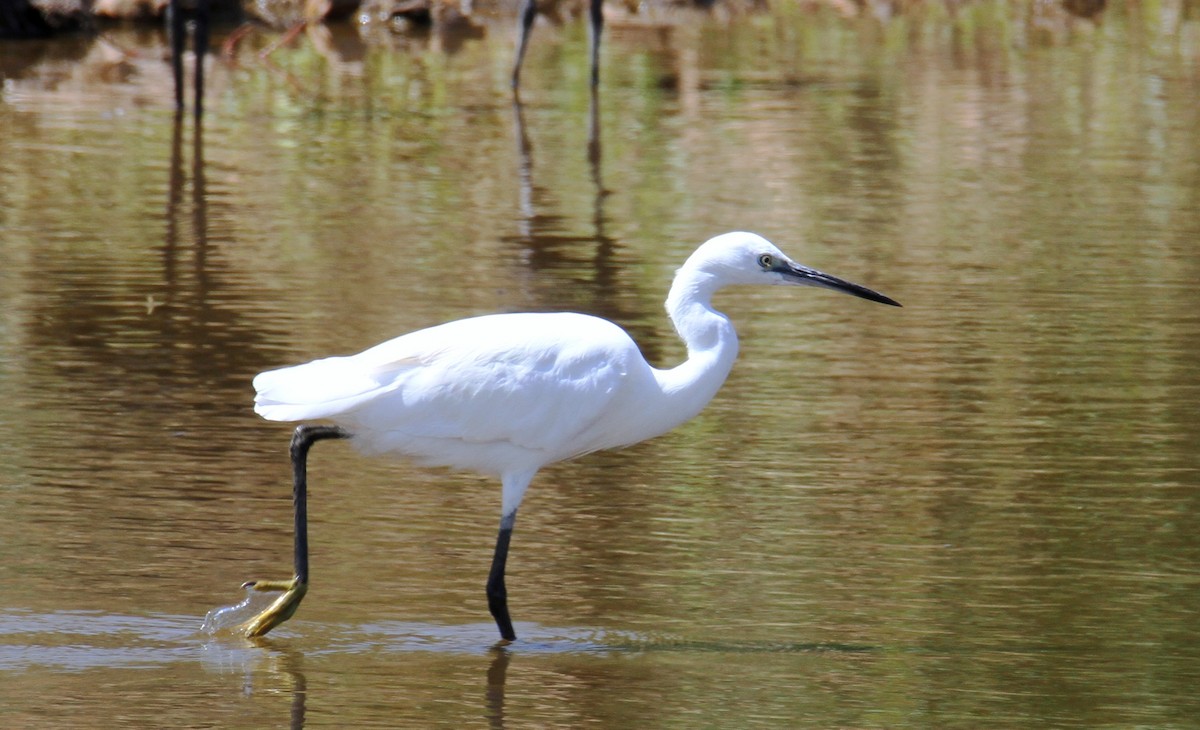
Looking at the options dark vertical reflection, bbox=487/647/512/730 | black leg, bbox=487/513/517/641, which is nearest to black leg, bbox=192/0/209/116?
black leg, bbox=487/513/517/641

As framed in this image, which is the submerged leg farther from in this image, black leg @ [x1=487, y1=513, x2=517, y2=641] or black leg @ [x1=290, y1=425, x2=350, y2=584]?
black leg @ [x1=487, y1=513, x2=517, y2=641]

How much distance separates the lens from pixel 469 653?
6.09 m

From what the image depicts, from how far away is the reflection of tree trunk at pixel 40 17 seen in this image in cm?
2481

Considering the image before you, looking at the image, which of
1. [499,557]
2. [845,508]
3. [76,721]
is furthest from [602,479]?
[76,721]

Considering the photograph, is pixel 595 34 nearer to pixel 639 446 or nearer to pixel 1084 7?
pixel 639 446

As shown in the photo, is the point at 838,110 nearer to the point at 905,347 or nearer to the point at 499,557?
the point at 905,347

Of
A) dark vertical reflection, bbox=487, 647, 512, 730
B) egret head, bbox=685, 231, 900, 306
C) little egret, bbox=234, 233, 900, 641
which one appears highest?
egret head, bbox=685, 231, 900, 306

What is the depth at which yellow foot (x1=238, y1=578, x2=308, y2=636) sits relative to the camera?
6.08 meters

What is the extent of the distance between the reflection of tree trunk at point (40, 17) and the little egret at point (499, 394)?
19972mm

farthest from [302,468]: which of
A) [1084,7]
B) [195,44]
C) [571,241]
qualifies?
[1084,7]

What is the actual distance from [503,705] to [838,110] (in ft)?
45.0

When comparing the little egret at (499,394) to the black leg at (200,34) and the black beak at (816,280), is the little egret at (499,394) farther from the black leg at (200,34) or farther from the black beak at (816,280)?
the black leg at (200,34)

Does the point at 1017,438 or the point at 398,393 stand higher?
the point at 398,393

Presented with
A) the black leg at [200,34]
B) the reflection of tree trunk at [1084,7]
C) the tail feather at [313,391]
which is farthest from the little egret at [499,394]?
the reflection of tree trunk at [1084,7]
